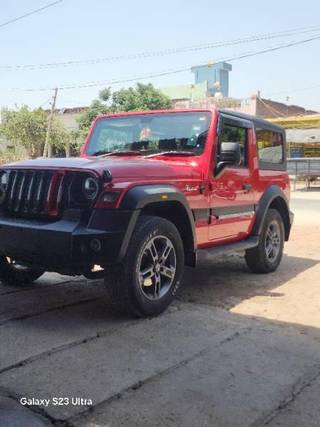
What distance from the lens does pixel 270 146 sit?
6.85 m

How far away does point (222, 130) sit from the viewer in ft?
18.1

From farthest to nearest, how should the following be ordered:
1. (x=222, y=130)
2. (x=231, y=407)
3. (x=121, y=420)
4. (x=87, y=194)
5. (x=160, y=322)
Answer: (x=222, y=130), (x=160, y=322), (x=87, y=194), (x=231, y=407), (x=121, y=420)

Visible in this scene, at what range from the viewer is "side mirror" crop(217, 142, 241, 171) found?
5152 mm

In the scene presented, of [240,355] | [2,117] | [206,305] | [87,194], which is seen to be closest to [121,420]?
[240,355]

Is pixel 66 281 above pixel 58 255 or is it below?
below

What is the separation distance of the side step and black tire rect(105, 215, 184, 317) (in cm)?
48

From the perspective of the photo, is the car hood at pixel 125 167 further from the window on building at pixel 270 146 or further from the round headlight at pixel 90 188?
the window on building at pixel 270 146

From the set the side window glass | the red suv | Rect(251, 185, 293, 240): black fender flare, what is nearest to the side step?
the red suv

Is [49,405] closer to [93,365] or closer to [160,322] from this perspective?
[93,365]

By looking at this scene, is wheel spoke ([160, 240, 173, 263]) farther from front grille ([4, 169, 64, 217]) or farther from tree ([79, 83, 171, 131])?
tree ([79, 83, 171, 131])

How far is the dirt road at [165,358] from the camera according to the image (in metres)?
2.82

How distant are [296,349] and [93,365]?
149 centimetres

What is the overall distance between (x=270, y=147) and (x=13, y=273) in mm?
3586

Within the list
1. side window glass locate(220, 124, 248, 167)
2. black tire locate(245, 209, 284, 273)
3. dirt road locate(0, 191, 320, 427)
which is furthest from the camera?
black tire locate(245, 209, 284, 273)
